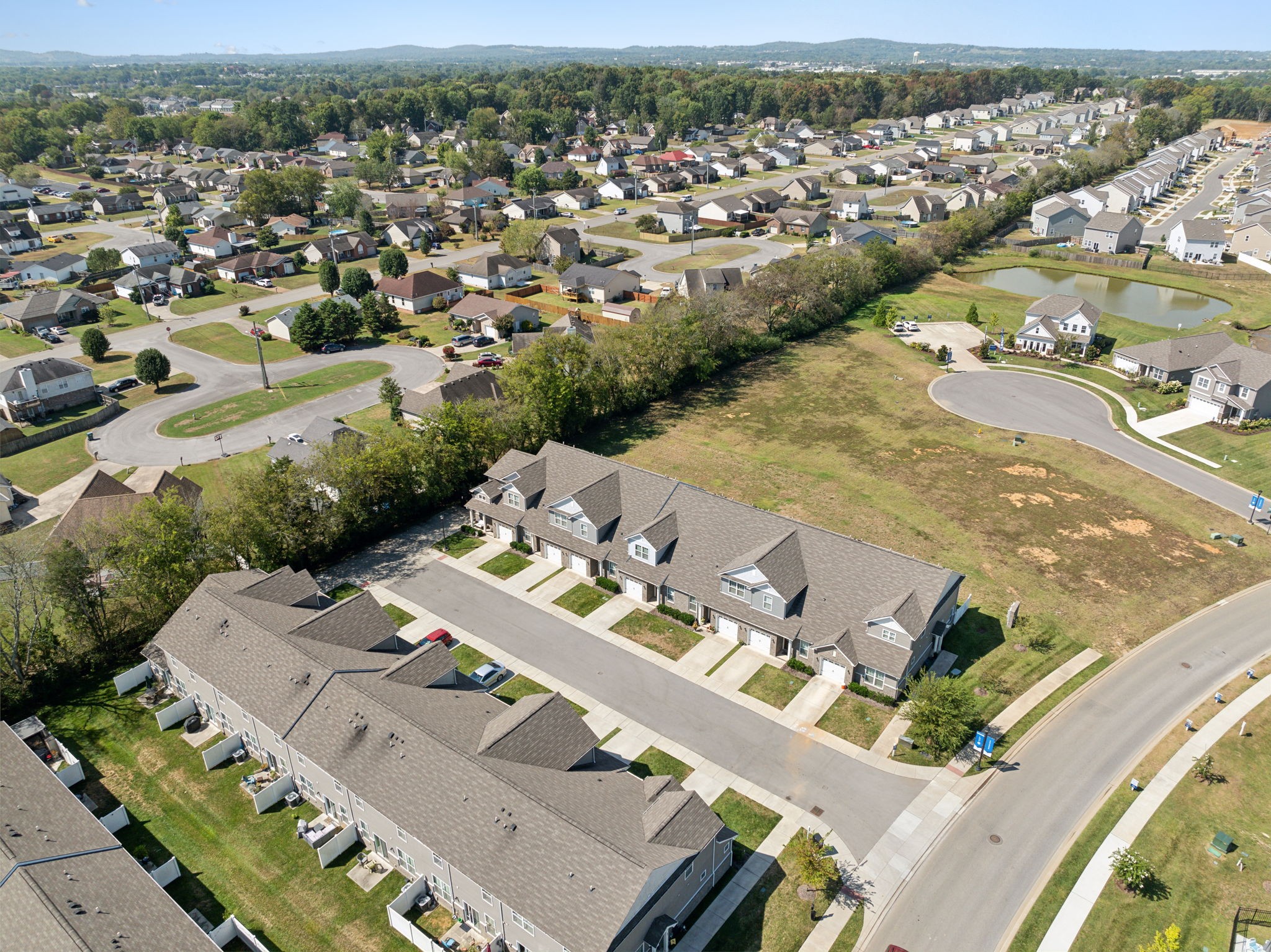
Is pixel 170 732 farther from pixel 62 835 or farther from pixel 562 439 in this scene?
pixel 562 439

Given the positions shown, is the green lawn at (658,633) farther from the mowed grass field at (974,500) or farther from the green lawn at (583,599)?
the mowed grass field at (974,500)

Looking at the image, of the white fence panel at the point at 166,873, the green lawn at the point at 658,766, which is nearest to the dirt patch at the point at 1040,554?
the green lawn at the point at 658,766

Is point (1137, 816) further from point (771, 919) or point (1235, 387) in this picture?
point (1235, 387)

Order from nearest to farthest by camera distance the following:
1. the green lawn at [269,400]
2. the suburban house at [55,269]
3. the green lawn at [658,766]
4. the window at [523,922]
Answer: the window at [523,922] → the green lawn at [658,766] → the green lawn at [269,400] → the suburban house at [55,269]

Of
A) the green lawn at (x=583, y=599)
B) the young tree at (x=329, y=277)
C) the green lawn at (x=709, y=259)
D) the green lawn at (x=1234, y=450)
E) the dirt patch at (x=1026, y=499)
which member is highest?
the young tree at (x=329, y=277)

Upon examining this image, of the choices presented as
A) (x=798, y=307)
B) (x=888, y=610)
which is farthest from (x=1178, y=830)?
(x=798, y=307)

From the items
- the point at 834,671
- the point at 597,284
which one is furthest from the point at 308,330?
the point at 834,671
